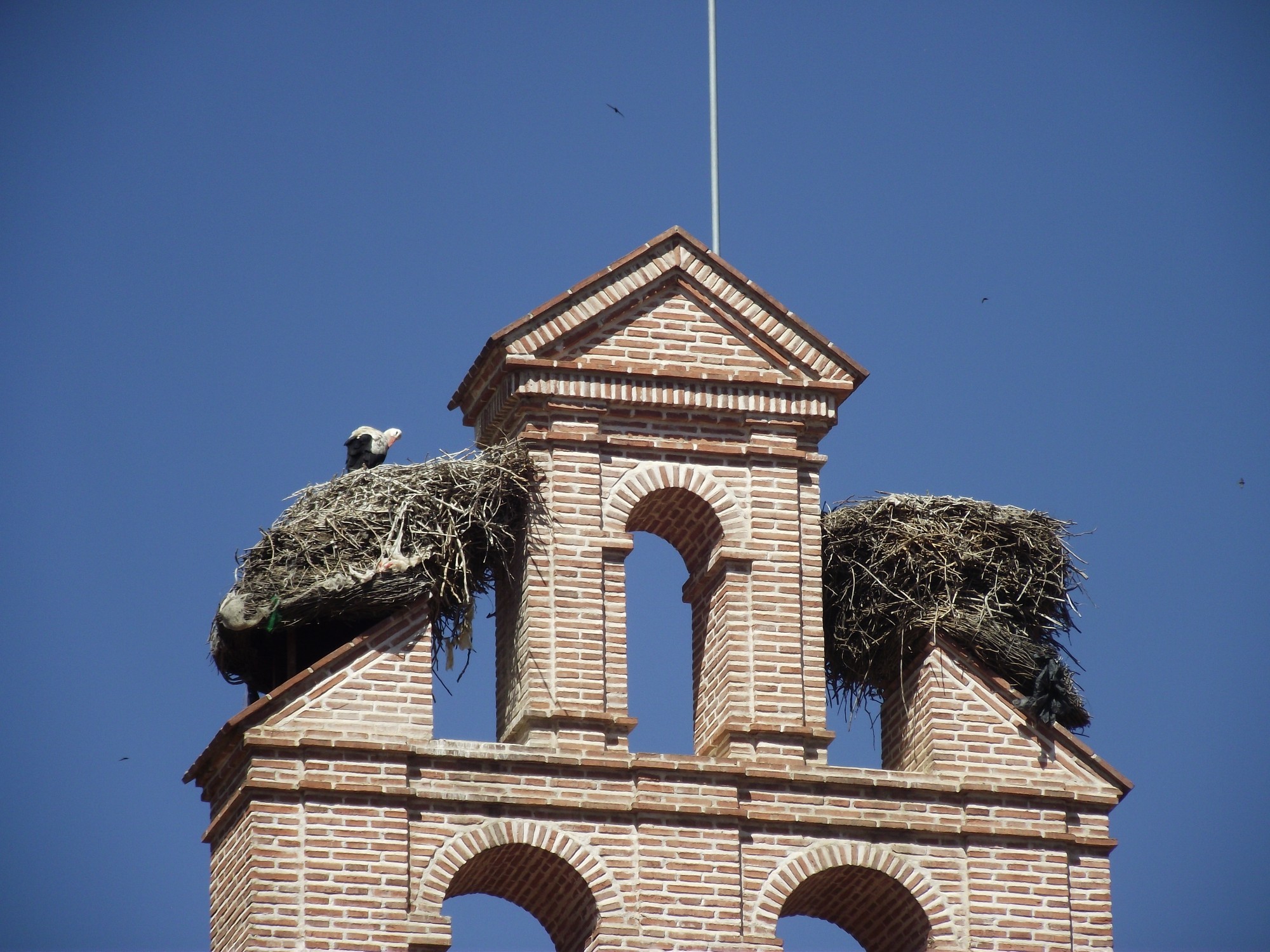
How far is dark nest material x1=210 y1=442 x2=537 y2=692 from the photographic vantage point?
3391 cm

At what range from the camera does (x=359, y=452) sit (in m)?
35.9

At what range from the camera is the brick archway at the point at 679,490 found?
3481 centimetres

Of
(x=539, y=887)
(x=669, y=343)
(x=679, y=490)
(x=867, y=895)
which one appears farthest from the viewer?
(x=669, y=343)

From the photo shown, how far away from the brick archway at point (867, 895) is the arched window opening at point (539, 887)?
1.61 meters

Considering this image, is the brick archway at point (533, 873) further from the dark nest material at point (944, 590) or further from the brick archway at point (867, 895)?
the dark nest material at point (944, 590)

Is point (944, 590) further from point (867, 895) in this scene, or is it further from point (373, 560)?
point (373, 560)

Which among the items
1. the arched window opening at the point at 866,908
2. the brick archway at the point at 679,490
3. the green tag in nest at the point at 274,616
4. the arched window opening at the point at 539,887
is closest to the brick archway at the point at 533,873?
the arched window opening at the point at 539,887

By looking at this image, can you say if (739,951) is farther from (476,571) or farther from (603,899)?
(476,571)

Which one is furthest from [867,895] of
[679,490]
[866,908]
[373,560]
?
[373,560]

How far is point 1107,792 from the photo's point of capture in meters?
34.7

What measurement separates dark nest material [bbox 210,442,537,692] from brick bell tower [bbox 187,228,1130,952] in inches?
14.2

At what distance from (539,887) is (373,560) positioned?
3406 millimetres

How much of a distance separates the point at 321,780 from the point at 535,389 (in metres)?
4.56

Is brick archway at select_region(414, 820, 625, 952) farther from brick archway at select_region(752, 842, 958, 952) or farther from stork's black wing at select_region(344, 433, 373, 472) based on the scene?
stork's black wing at select_region(344, 433, 373, 472)
